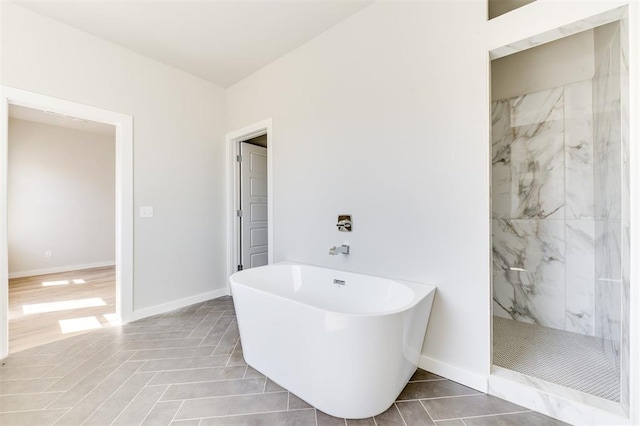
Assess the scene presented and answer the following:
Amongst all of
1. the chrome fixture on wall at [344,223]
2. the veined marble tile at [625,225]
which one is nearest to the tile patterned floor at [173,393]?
the veined marble tile at [625,225]

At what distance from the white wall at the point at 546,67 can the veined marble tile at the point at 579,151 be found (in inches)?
4.5

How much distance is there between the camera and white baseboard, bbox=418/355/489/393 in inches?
65.1

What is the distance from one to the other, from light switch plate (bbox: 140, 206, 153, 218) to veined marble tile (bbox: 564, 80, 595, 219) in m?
3.97

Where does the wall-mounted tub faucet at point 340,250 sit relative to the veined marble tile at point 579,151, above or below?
below

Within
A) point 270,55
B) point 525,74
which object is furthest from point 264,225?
point 525,74

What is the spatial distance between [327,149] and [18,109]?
16.7 ft

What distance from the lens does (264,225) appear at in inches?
157

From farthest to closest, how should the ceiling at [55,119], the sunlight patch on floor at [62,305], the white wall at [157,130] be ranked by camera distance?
1. the ceiling at [55,119]
2. the sunlight patch on floor at [62,305]
3. the white wall at [157,130]

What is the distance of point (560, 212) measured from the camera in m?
2.36

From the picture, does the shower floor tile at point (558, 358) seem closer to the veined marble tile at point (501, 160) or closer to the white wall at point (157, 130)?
the veined marble tile at point (501, 160)

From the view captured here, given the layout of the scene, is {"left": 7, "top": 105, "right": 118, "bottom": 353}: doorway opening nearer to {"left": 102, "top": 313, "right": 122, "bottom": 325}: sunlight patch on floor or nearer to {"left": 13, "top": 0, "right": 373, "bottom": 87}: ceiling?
{"left": 102, "top": 313, "right": 122, "bottom": 325}: sunlight patch on floor

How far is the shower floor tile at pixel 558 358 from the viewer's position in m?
1.60

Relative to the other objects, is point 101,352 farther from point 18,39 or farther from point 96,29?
point 96,29

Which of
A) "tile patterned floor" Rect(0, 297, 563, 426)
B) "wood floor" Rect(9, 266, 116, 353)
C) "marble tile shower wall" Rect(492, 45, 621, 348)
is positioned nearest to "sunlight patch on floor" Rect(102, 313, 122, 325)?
"wood floor" Rect(9, 266, 116, 353)
